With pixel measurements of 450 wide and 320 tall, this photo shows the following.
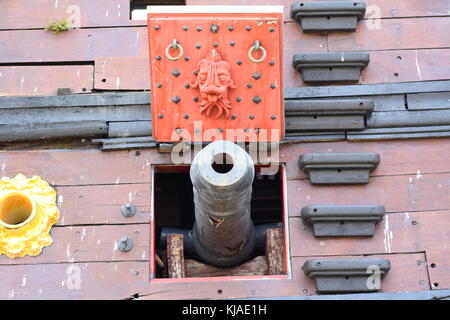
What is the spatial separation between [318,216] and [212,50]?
1.61m

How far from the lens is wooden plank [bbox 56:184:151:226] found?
10.2m

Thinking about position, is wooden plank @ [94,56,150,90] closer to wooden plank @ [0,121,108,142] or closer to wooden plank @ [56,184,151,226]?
wooden plank @ [0,121,108,142]

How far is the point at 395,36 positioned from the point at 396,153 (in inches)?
45.2

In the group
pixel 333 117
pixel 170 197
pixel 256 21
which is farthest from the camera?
pixel 170 197

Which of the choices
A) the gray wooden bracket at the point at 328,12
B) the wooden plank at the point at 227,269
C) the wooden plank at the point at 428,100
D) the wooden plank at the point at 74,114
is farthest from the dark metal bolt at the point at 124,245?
the wooden plank at the point at 428,100

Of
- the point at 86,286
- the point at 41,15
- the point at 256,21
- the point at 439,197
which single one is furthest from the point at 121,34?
the point at 439,197

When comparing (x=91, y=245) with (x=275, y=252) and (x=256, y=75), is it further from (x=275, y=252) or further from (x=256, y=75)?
(x=256, y=75)

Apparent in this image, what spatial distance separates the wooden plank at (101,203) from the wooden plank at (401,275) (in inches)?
53.2

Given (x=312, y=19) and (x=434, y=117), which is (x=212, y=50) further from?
(x=434, y=117)

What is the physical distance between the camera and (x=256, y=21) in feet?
32.4

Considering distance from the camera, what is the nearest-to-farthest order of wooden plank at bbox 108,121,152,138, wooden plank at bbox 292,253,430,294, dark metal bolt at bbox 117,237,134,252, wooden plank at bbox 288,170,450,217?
1. wooden plank at bbox 292,253,430,294
2. dark metal bolt at bbox 117,237,134,252
3. wooden plank at bbox 288,170,450,217
4. wooden plank at bbox 108,121,152,138

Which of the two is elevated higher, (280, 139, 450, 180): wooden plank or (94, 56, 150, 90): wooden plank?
(94, 56, 150, 90): wooden plank

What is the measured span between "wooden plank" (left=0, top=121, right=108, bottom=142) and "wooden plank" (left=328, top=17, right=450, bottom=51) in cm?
218

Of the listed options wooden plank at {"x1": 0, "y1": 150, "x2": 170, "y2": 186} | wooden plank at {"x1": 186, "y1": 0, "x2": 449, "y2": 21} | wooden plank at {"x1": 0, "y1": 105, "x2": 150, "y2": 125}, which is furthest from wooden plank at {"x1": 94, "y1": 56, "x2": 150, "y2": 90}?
wooden plank at {"x1": 186, "y1": 0, "x2": 449, "y2": 21}
